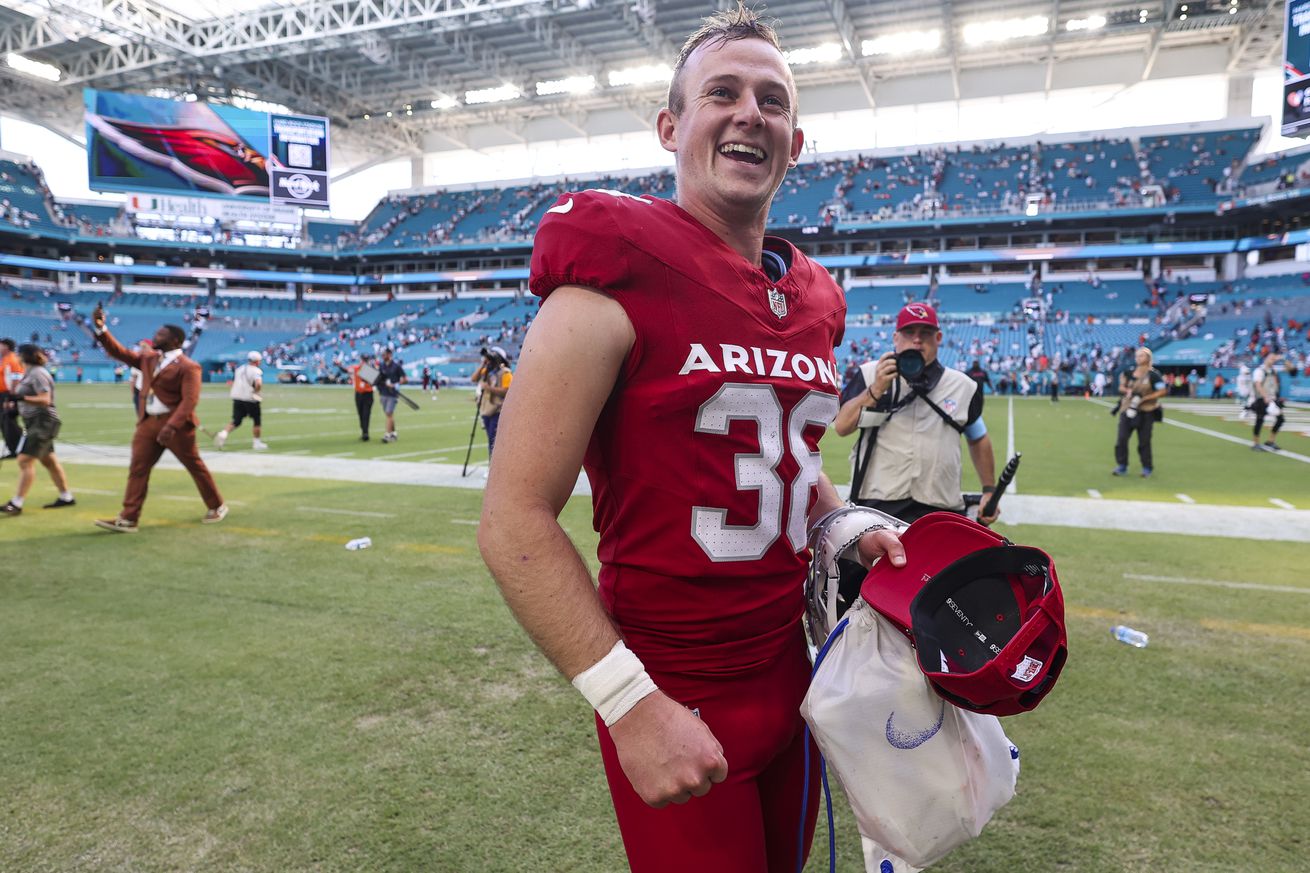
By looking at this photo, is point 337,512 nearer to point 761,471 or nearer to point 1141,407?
point 761,471

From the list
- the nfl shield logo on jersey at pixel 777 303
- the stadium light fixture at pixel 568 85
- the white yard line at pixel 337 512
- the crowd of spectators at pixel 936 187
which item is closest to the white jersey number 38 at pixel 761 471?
the nfl shield logo on jersey at pixel 777 303

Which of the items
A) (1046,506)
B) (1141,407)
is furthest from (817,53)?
(1046,506)

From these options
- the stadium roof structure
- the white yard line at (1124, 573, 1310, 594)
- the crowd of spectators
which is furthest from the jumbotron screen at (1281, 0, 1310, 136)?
the crowd of spectators

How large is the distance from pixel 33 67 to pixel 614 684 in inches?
2345

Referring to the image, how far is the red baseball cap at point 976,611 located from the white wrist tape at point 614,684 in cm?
54

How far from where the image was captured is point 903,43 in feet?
142

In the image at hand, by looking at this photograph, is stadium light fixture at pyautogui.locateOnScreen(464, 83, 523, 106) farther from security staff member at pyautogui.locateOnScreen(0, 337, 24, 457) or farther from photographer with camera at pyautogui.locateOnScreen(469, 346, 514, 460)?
security staff member at pyautogui.locateOnScreen(0, 337, 24, 457)

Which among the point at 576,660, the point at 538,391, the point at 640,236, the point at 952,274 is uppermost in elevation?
the point at 952,274

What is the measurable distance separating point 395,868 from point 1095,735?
9.81 ft

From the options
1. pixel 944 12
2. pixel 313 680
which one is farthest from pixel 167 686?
pixel 944 12

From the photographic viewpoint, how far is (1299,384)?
96.8 ft

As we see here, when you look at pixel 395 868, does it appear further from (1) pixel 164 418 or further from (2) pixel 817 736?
(1) pixel 164 418

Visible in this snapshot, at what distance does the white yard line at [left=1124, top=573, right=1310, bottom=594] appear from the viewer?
5699 millimetres

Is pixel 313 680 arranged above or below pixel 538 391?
below
